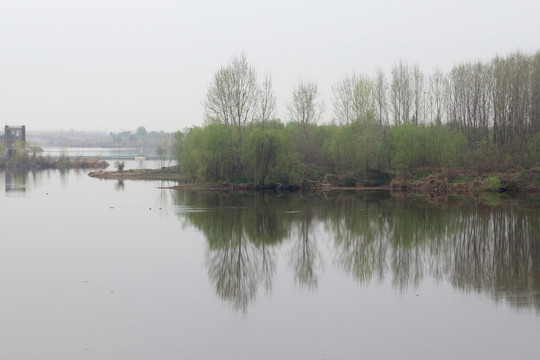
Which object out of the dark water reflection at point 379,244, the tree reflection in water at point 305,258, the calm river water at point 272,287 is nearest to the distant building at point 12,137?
the dark water reflection at point 379,244

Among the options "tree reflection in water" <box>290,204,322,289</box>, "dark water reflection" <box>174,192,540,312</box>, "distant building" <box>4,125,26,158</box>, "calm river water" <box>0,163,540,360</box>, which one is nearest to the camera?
"calm river water" <box>0,163,540,360</box>

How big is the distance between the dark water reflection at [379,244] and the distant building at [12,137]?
7954 centimetres

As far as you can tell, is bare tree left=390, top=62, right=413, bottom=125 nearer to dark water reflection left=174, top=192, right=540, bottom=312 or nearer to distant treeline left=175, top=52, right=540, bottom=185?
distant treeline left=175, top=52, right=540, bottom=185

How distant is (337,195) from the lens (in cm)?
3747

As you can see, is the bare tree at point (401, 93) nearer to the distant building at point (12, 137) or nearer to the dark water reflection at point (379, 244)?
the dark water reflection at point (379, 244)

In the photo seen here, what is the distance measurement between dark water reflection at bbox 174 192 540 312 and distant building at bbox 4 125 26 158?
261ft

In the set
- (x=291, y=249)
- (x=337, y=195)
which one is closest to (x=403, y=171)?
(x=337, y=195)

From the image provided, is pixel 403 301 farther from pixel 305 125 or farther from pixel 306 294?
pixel 305 125

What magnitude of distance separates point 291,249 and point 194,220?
782cm

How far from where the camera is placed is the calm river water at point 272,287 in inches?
349

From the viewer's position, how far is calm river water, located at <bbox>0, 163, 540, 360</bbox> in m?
8.86

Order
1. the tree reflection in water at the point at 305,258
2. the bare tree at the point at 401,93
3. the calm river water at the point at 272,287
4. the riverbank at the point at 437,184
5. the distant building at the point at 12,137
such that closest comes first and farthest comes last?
the calm river water at the point at 272,287
the tree reflection in water at the point at 305,258
the riverbank at the point at 437,184
the bare tree at the point at 401,93
the distant building at the point at 12,137

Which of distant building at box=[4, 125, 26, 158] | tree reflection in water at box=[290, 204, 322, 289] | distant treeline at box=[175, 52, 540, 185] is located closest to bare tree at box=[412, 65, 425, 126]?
distant treeline at box=[175, 52, 540, 185]

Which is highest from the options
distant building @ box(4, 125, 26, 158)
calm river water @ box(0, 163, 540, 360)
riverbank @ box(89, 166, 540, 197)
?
distant building @ box(4, 125, 26, 158)
